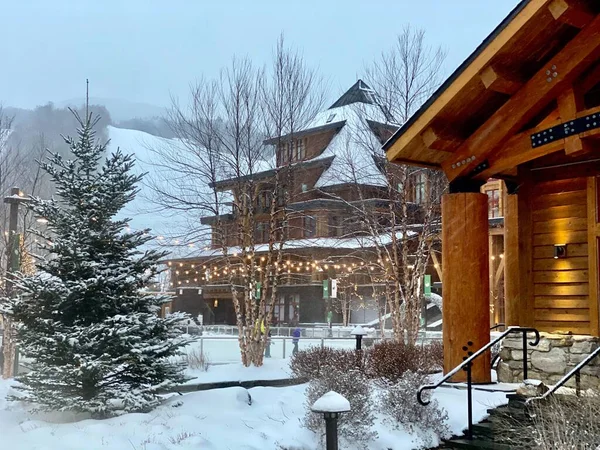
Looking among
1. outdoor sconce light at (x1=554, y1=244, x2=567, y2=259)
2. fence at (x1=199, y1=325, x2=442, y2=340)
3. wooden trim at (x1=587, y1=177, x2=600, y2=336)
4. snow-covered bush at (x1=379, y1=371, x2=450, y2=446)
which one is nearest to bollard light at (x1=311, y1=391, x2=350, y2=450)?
snow-covered bush at (x1=379, y1=371, x2=450, y2=446)

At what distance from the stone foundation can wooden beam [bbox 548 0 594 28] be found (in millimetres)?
4635

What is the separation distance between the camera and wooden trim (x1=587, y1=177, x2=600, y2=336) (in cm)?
980

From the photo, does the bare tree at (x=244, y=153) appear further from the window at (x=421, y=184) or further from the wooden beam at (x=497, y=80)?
the wooden beam at (x=497, y=80)

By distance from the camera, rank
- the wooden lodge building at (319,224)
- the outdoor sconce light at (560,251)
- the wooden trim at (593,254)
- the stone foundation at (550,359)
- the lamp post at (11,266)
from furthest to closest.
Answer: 1. the wooden lodge building at (319,224)
2. the lamp post at (11,266)
3. the outdoor sconce light at (560,251)
4. the wooden trim at (593,254)
5. the stone foundation at (550,359)

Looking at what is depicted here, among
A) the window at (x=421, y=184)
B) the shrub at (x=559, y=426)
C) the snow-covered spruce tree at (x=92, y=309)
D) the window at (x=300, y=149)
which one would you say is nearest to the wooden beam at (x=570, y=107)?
the shrub at (x=559, y=426)

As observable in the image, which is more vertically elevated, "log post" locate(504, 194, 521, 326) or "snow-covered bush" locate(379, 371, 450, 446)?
"log post" locate(504, 194, 521, 326)

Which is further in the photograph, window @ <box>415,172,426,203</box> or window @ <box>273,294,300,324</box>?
window @ <box>273,294,300,324</box>

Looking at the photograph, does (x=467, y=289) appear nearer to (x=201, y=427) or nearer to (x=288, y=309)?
(x=201, y=427)

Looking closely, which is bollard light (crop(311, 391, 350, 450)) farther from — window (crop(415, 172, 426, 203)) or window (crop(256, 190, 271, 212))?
window (crop(256, 190, 271, 212))

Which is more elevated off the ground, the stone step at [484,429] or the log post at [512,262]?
the log post at [512,262]

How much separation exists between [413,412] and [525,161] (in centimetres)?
393

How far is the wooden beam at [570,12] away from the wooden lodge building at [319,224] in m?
7.31

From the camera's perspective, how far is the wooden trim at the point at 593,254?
9.80 m

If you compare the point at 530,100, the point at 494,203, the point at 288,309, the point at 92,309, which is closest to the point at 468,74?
the point at 530,100
